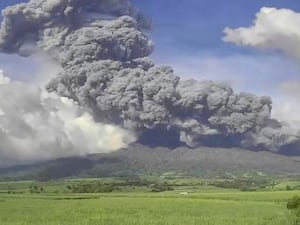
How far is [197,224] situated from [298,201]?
53.3 ft

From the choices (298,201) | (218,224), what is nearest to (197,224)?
(218,224)

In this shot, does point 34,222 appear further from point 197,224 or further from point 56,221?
point 197,224

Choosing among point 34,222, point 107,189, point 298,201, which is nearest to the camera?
point 34,222

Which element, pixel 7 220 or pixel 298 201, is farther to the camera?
pixel 298 201

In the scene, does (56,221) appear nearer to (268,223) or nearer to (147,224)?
(147,224)

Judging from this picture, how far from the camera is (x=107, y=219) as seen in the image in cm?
3844

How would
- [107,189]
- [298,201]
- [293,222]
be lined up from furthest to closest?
1. [107,189]
2. [298,201]
3. [293,222]

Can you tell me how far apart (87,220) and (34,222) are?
134 inches

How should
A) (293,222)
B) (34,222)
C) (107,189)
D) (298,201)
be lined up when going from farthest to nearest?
(107,189) → (298,201) → (34,222) → (293,222)

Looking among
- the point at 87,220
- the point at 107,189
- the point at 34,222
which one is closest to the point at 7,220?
the point at 34,222

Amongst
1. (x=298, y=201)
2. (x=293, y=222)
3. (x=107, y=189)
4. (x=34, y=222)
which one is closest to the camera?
(x=293, y=222)

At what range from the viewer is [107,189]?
120750 millimetres

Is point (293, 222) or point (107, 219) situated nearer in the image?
point (293, 222)

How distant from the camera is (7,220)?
1471 inches
